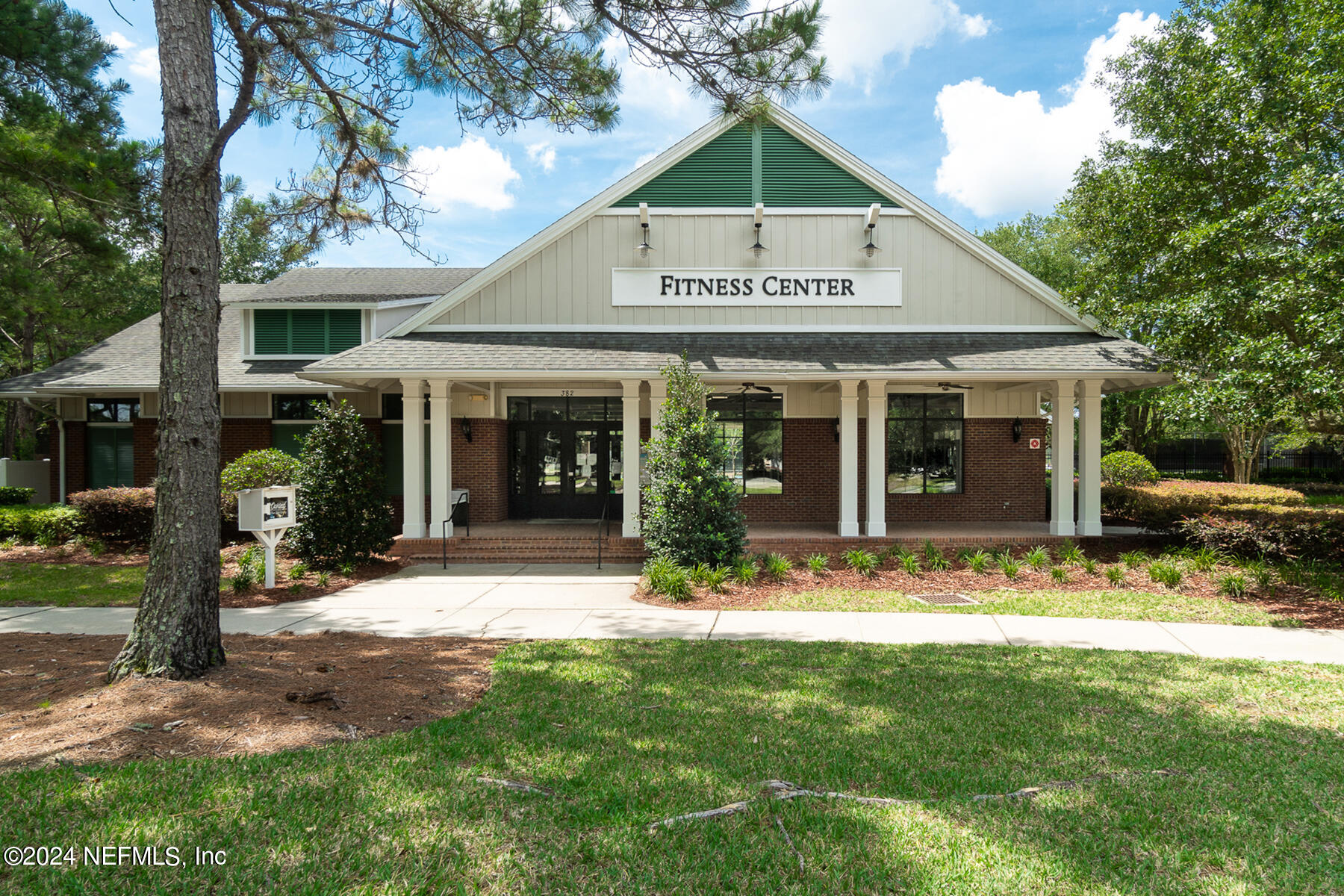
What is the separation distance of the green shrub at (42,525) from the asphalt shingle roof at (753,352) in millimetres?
6047

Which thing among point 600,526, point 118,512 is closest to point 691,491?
point 600,526

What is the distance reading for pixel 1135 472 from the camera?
63.5 ft

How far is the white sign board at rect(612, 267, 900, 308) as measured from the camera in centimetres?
1392

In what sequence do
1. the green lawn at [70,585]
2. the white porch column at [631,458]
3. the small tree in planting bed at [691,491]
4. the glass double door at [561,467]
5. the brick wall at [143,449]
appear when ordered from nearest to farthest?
the green lawn at [70,585] < the small tree in planting bed at [691,491] < the white porch column at [631,458] < the glass double door at [561,467] < the brick wall at [143,449]

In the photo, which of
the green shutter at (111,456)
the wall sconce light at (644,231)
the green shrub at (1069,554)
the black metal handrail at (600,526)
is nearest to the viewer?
the green shrub at (1069,554)

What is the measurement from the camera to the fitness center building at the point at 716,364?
12.7 m

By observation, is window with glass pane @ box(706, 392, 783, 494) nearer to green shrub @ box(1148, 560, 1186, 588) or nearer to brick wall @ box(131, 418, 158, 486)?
green shrub @ box(1148, 560, 1186, 588)

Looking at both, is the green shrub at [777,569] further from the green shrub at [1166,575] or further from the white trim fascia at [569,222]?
the white trim fascia at [569,222]

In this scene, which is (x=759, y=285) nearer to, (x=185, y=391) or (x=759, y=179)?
(x=759, y=179)

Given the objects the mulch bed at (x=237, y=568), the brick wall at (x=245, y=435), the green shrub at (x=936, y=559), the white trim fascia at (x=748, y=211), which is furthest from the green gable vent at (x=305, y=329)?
the green shrub at (x=936, y=559)

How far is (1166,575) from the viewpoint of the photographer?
9.83 meters

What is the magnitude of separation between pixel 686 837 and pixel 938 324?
12505 mm

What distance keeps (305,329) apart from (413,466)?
5761 mm

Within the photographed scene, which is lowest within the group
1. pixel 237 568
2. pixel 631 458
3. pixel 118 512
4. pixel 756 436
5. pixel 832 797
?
pixel 237 568
